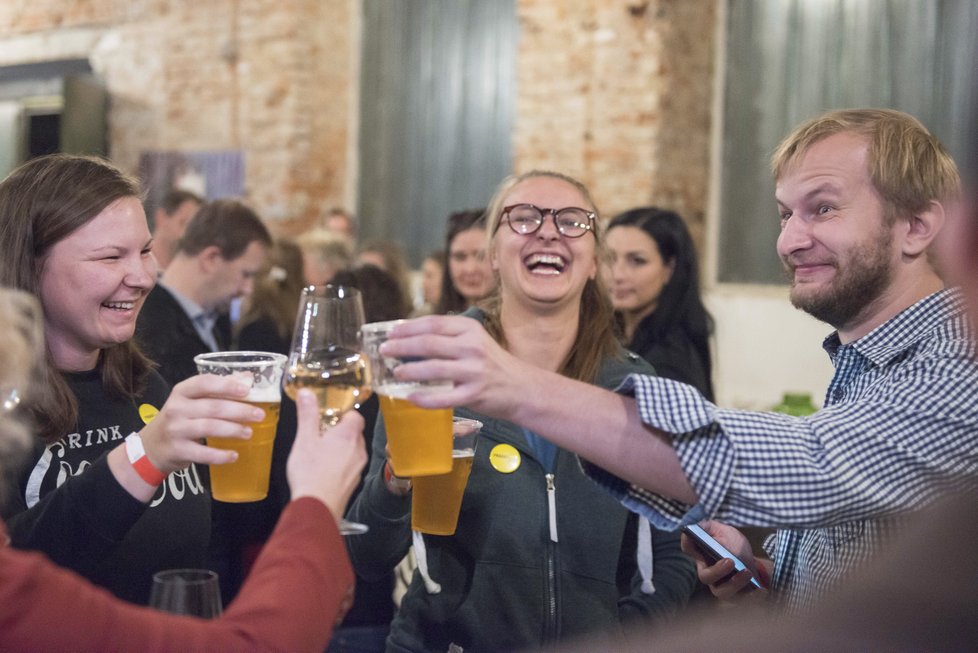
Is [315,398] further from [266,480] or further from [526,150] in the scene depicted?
[526,150]

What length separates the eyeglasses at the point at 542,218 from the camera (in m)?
2.37

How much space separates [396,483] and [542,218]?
0.79 metres

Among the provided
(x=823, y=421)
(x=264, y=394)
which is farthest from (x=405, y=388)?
(x=823, y=421)

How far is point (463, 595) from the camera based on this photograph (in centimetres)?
203

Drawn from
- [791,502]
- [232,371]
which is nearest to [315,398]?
[232,371]

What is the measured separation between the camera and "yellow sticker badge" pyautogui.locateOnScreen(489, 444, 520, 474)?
2082 mm

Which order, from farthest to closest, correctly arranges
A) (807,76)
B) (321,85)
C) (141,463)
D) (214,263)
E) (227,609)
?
(321,85), (807,76), (214,263), (141,463), (227,609)

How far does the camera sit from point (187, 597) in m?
1.30

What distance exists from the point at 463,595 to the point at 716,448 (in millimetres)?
783

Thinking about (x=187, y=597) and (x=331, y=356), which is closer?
(x=187, y=597)

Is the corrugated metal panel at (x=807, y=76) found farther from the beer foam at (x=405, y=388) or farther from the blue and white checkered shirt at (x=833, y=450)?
the beer foam at (x=405, y=388)

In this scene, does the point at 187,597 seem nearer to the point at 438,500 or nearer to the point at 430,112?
the point at 438,500

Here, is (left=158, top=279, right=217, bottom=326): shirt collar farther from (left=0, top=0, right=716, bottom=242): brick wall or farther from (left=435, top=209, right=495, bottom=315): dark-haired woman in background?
(left=0, top=0, right=716, bottom=242): brick wall

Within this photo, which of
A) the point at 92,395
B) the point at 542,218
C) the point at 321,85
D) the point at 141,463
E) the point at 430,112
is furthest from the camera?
the point at 321,85
